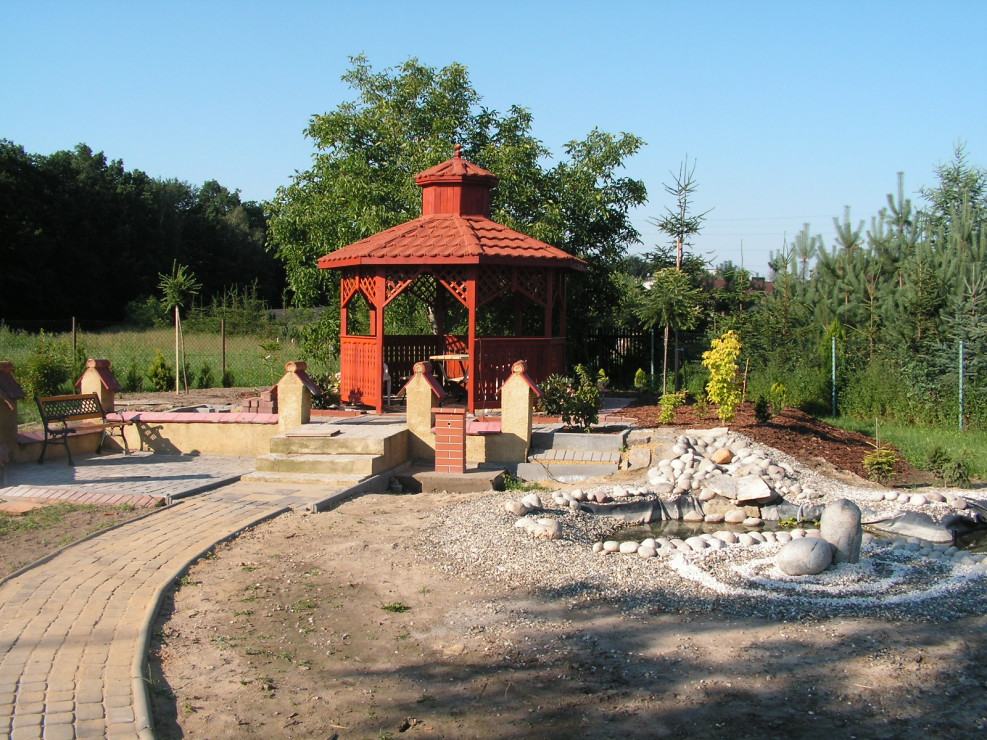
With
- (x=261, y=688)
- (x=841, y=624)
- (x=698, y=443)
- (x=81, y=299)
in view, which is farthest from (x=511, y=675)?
(x=81, y=299)

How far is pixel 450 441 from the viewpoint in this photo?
35.0 feet

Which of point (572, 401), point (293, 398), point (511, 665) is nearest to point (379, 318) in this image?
point (293, 398)

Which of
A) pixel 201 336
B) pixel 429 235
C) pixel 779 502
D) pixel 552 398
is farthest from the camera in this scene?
pixel 201 336

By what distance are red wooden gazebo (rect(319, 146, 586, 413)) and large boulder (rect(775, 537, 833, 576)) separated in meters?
7.02

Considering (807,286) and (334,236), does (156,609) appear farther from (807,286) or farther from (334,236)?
(807,286)

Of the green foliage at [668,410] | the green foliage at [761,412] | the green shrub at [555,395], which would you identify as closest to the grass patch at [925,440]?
the green foliage at [761,412]

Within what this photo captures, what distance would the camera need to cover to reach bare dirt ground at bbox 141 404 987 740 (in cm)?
431

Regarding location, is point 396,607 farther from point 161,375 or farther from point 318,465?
point 161,375

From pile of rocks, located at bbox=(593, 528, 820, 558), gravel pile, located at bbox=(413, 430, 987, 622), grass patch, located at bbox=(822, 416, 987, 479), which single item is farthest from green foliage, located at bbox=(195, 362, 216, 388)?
pile of rocks, located at bbox=(593, 528, 820, 558)

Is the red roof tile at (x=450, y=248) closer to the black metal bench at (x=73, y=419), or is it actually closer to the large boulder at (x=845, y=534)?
the black metal bench at (x=73, y=419)

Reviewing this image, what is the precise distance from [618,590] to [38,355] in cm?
1518

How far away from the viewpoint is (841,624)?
5797 millimetres

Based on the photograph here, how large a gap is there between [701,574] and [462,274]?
7.89m

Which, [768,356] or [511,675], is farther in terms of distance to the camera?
[768,356]
